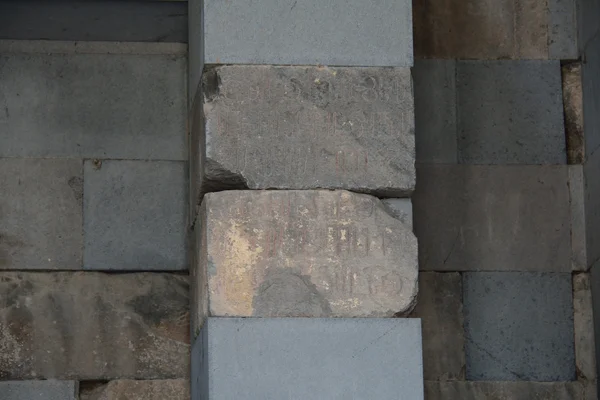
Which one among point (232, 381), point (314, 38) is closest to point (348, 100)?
point (314, 38)

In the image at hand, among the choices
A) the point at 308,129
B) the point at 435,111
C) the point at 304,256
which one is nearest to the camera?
the point at 304,256

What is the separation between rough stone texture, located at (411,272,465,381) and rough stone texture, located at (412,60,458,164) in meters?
0.61

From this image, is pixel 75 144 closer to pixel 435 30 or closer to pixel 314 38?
pixel 314 38

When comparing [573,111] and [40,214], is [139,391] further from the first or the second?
[573,111]

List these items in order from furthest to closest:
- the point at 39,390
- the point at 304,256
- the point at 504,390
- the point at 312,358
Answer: the point at 504,390, the point at 39,390, the point at 304,256, the point at 312,358

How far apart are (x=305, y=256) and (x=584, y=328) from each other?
1757 millimetres

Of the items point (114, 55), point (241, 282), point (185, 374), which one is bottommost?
point (185, 374)

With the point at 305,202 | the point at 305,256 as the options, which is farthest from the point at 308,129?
the point at 305,256

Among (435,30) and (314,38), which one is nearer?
(314,38)

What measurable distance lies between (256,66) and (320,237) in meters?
0.80

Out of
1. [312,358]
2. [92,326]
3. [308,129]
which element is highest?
[308,129]

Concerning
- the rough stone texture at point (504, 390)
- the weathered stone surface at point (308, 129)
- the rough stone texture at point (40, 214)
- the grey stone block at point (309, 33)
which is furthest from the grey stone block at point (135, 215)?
the rough stone texture at point (504, 390)

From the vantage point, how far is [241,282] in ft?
19.2

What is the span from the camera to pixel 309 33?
614 cm
